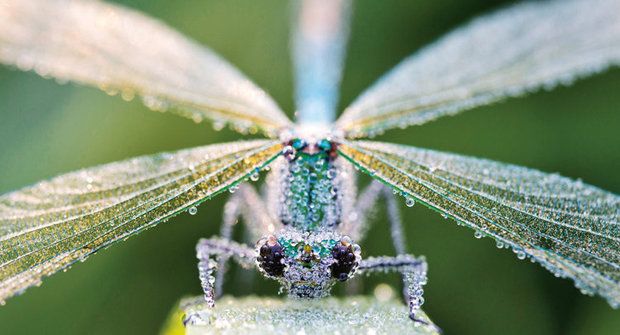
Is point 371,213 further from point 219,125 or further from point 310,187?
point 219,125

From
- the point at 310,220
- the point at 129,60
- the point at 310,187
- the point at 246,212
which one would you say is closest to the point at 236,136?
the point at 246,212

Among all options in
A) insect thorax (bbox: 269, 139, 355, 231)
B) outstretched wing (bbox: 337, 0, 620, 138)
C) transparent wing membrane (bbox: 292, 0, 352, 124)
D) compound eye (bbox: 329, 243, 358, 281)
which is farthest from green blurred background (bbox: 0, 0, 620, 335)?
compound eye (bbox: 329, 243, 358, 281)

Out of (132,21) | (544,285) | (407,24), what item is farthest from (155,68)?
(544,285)

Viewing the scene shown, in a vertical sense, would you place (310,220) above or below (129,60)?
below

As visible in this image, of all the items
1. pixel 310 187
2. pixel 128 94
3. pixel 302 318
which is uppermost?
pixel 128 94

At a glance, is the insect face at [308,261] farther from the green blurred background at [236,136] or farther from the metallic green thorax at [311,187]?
the green blurred background at [236,136]

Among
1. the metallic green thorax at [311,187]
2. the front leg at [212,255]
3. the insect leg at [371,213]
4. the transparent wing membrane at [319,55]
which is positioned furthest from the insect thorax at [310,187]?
the transparent wing membrane at [319,55]

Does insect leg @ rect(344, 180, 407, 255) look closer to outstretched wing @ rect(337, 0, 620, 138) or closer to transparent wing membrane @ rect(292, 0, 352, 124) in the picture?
outstretched wing @ rect(337, 0, 620, 138)
